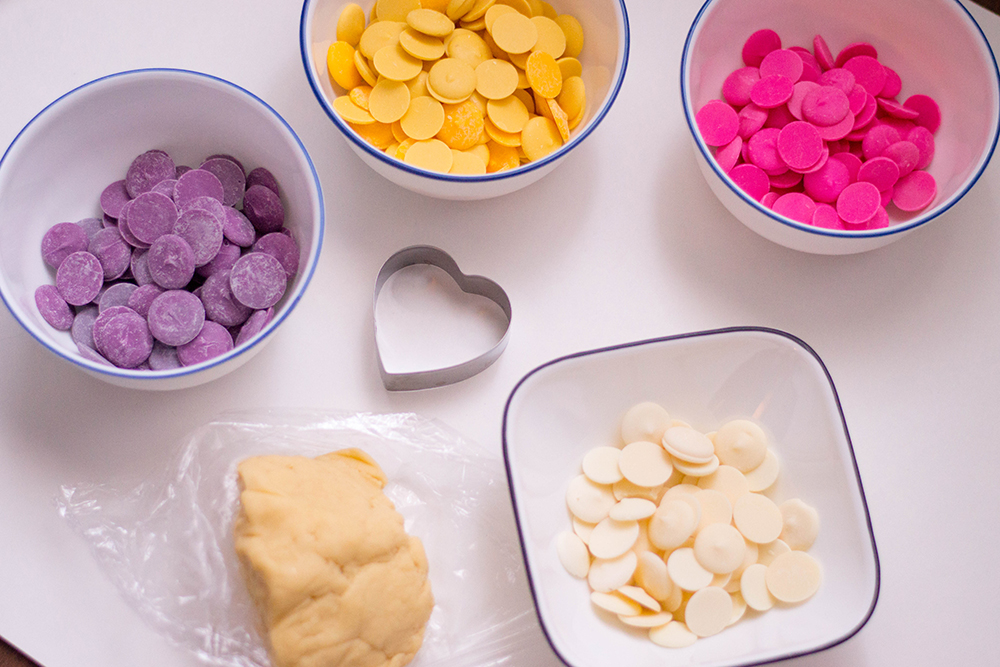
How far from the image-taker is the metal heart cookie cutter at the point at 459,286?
83 cm

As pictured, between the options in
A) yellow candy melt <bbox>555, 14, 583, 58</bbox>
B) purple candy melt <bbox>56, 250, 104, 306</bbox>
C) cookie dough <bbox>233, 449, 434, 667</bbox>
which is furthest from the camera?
yellow candy melt <bbox>555, 14, 583, 58</bbox>

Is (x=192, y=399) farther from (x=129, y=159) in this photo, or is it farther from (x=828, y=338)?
(x=828, y=338)

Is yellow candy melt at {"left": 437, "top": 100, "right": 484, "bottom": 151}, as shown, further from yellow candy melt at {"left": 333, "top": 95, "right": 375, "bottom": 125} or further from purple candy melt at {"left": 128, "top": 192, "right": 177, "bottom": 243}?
purple candy melt at {"left": 128, "top": 192, "right": 177, "bottom": 243}

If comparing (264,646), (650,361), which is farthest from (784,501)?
(264,646)

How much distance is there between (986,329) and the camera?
0.90 m

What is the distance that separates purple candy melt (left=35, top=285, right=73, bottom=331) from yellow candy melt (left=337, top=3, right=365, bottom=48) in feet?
1.31

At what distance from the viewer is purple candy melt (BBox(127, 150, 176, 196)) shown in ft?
2.76

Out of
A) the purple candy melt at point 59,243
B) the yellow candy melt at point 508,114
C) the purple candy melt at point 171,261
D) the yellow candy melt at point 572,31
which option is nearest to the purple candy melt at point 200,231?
the purple candy melt at point 171,261

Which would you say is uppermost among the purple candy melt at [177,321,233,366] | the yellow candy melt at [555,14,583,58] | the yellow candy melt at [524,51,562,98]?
the yellow candy melt at [555,14,583,58]

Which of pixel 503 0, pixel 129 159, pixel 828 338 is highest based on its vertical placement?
pixel 503 0

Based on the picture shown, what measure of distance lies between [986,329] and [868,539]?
0.31m

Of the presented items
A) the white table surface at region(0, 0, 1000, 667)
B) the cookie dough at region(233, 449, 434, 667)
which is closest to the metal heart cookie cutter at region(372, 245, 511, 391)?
the white table surface at region(0, 0, 1000, 667)

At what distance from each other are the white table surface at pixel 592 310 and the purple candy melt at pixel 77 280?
100mm

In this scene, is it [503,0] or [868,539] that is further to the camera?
[503,0]
